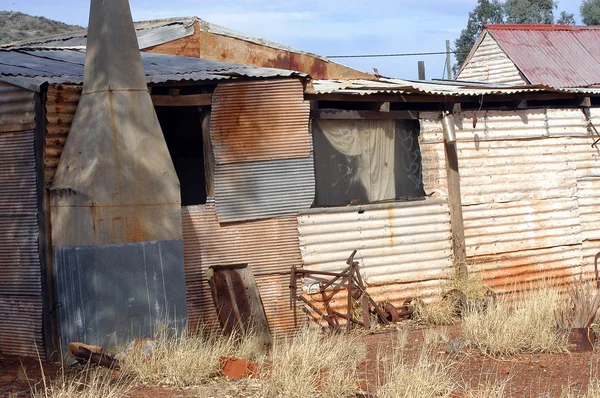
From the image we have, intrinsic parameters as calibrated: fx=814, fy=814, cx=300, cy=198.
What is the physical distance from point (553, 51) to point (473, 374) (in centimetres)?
1642

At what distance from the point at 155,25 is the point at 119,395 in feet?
26.0

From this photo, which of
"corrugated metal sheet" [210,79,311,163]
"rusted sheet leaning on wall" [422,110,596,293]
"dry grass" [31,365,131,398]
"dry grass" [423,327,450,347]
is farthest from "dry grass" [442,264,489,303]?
"dry grass" [31,365,131,398]

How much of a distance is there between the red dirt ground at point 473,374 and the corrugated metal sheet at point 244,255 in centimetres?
137

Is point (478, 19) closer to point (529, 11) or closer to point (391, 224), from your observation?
point (529, 11)

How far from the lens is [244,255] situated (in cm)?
962

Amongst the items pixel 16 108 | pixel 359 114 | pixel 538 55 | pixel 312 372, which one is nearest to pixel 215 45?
pixel 359 114

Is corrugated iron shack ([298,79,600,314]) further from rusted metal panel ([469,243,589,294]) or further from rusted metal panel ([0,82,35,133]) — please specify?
rusted metal panel ([0,82,35,133])

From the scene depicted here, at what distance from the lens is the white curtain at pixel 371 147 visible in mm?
10391

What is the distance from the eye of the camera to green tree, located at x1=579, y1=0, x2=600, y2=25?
3884 centimetres

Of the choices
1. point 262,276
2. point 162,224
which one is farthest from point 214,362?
point 262,276

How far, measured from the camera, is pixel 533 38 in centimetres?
2277

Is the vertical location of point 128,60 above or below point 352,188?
above

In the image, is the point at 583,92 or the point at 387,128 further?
the point at 583,92

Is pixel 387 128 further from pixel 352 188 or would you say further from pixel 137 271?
pixel 137 271
